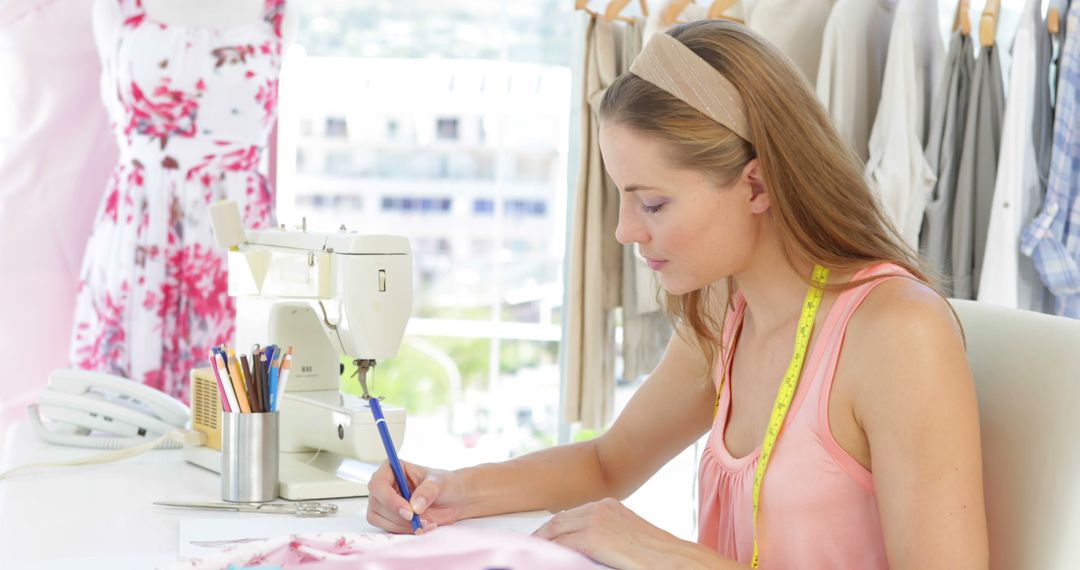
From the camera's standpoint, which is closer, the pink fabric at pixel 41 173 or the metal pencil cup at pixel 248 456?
the metal pencil cup at pixel 248 456

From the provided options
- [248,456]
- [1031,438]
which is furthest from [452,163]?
[1031,438]

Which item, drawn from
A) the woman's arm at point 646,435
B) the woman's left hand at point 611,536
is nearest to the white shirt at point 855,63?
the woman's arm at point 646,435

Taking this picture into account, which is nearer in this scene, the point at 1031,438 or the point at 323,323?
the point at 1031,438

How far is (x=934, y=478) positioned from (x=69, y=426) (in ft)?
4.23

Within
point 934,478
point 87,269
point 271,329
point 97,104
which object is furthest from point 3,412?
point 934,478

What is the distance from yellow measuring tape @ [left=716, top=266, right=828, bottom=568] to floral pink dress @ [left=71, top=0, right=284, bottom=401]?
1.60 metres

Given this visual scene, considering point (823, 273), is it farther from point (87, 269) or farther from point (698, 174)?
point (87, 269)

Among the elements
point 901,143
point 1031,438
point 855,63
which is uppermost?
point 855,63

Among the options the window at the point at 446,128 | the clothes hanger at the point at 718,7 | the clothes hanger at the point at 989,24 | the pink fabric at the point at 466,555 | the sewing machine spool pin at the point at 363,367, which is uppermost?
the window at the point at 446,128

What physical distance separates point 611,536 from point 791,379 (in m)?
0.28

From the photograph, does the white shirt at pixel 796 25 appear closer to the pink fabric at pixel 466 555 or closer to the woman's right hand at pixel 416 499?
the woman's right hand at pixel 416 499

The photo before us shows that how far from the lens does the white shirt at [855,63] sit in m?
2.67

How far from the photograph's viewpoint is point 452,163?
21.8 ft

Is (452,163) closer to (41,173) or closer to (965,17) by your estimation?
(41,173)
